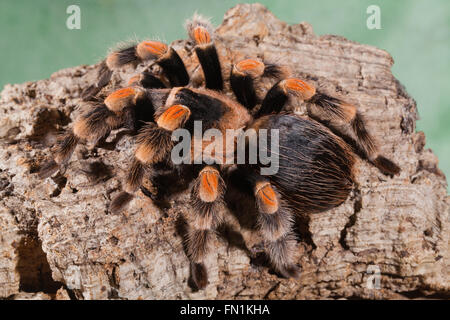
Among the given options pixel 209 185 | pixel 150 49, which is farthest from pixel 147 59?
pixel 209 185

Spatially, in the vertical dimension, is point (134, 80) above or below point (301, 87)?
above

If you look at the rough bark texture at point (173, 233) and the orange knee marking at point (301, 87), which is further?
the orange knee marking at point (301, 87)

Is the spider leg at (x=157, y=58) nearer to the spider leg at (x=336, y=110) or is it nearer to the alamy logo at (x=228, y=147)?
the alamy logo at (x=228, y=147)

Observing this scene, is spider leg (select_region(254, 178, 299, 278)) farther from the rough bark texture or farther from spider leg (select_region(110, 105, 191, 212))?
spider leg (select_region(110, 105, 191, 212))

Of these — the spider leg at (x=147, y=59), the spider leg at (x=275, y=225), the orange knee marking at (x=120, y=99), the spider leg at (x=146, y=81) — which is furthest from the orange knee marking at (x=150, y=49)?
the spider leg at (x=275, y=225)

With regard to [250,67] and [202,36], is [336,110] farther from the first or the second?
[202,36]

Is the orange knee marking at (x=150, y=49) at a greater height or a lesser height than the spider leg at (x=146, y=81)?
greater
